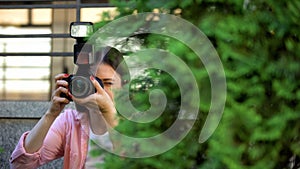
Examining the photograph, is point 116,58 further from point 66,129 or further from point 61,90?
point 66,129

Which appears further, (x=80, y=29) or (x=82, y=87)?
(x=82, y=87)

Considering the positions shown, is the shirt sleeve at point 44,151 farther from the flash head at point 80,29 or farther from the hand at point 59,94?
the flash head at point 80,29

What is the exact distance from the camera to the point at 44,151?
3400mm


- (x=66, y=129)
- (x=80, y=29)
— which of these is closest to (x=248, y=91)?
(x=80, y=29)

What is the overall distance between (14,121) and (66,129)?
3428 millimetres

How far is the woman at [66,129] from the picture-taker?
3043 mm

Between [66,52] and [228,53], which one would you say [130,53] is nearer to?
[228,53]

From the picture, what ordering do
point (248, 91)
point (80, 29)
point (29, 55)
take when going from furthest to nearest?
point (29, 55) < point (80, 29) < point (248, 91)

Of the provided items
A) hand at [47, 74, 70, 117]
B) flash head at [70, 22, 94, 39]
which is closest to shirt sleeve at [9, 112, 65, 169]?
hand at [47, 74, 70, 117]

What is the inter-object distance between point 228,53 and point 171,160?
0.34m

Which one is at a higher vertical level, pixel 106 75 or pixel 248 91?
pixel 248 91

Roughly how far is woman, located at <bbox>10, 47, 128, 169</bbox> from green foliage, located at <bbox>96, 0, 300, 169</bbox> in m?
0.97

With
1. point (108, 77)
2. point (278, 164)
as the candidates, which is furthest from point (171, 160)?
point (108, 77)

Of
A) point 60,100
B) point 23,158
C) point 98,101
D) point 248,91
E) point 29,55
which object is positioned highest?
point 248,91
